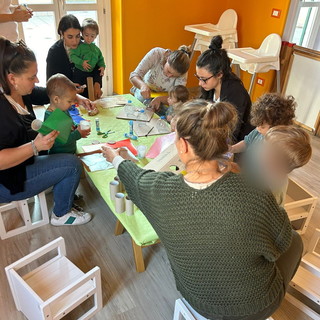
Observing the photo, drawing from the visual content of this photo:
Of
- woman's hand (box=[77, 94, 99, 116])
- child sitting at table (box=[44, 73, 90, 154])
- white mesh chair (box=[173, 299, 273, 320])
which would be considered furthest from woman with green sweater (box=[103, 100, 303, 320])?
woman's hand (box=[77, 94, 99, 116])

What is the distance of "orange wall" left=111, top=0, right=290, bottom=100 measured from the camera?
3.46 meters

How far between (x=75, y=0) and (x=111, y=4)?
398 mm

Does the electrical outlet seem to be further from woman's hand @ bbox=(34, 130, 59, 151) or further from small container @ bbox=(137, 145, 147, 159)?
woman's hand @ bbox=(34, 130, 59, 151)

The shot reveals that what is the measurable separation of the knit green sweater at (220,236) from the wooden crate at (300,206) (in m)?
0.90

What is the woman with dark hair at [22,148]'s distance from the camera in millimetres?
1543

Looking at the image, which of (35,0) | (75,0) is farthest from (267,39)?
(35,0)

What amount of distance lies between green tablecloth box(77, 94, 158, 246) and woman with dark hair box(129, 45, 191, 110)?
0.50 ft

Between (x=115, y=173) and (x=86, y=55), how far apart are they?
4.71 feet

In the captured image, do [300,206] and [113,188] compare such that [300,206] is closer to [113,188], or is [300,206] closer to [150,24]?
[113,188]

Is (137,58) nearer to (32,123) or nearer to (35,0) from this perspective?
(35,0)

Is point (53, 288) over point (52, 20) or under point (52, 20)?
under

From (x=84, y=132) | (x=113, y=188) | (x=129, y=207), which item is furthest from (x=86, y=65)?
(x=129, y=207)

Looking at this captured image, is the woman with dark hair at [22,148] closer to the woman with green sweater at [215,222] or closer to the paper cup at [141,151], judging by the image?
the paper cup at [141,151]

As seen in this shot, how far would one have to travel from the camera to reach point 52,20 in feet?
11.0
